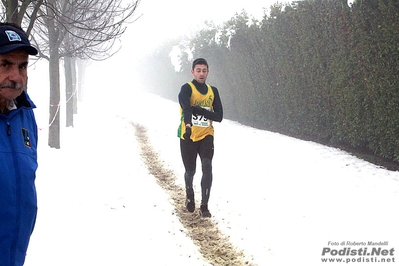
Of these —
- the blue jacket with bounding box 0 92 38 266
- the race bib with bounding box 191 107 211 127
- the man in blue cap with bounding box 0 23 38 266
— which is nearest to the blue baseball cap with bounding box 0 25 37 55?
the man in blue cap with bounding box 0 23 38 266

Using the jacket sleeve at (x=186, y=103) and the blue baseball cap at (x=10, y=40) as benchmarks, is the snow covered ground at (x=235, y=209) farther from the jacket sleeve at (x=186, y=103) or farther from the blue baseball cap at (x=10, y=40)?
the blue baseball cap at (x=10, y=40)

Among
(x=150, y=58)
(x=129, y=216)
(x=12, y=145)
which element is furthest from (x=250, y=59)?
(x=150, y=58)

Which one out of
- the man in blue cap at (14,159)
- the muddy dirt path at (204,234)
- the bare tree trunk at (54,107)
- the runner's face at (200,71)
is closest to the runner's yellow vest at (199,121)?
the runner's face at (200,71)

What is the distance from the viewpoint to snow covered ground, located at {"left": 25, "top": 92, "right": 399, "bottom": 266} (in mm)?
3939

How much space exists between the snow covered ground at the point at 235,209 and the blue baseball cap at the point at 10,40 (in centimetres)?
261

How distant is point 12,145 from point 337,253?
353 cm

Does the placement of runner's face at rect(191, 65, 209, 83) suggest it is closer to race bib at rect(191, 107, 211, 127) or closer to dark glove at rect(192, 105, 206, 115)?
dark glove at rect(192, 105, 206, 115)

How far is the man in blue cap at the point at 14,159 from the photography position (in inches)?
64.3

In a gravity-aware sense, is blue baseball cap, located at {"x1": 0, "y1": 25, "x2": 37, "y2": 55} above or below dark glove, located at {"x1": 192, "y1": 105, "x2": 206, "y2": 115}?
above

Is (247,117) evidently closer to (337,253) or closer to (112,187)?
(112,187)

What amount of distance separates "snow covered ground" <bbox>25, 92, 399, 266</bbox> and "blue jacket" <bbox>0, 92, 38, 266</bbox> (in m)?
2.07

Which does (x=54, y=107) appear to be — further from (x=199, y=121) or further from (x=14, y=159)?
(x=14, y=159)

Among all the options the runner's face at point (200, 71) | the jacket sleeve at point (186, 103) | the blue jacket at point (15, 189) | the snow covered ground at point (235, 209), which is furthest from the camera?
the runner's face at point (200, 71)

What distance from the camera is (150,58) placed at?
38281 mm
